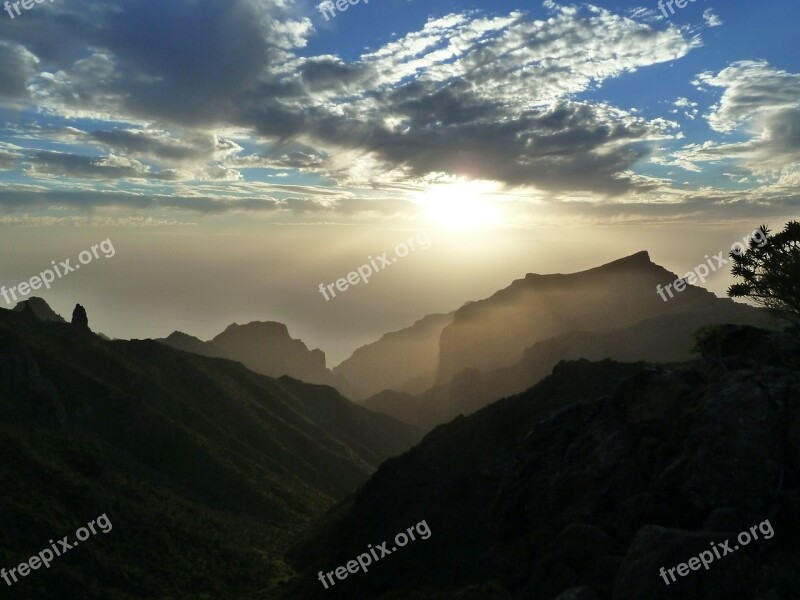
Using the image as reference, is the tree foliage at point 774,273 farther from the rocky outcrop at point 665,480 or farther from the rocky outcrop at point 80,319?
the rocky outcrop at point 80,319

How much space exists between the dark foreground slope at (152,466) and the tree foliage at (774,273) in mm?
53007

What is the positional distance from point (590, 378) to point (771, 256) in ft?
133

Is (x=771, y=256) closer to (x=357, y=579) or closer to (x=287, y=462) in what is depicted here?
(x=357, y=579)

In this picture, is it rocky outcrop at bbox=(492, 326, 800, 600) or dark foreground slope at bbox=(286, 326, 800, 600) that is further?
rocky outcrop at bbox=(492, 326, 800, 600)

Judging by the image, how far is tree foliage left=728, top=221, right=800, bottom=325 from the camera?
36844 millimetres

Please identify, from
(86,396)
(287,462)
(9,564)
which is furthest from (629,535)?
(287,462)

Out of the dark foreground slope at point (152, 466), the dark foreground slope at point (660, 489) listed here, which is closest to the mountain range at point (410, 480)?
the dark foreground slope at point (660, 489)

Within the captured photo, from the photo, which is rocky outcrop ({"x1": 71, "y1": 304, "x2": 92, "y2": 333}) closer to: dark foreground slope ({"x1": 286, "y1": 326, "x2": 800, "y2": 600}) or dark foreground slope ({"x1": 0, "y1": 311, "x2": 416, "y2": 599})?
dark foreground slope ({"x1": 0, "y1": 311, "x2": 416, "y2": 599})

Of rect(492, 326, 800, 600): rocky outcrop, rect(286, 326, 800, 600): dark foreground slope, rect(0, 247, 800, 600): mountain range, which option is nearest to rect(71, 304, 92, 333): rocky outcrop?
rect(0, 247, 800, 600): mountain range

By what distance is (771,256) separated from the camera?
3806cm

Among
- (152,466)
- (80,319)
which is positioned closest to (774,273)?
(152,466)

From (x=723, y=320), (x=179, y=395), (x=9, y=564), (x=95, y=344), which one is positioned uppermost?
(x=95, y=344)

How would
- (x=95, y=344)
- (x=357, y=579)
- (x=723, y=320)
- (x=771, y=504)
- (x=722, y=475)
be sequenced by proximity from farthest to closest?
(x=723, y=320) < (x=95, y=344) < (x=357, y=579) < (x=722, y=475) < (x=771, y=504)

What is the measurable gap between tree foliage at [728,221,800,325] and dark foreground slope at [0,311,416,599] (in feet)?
174
